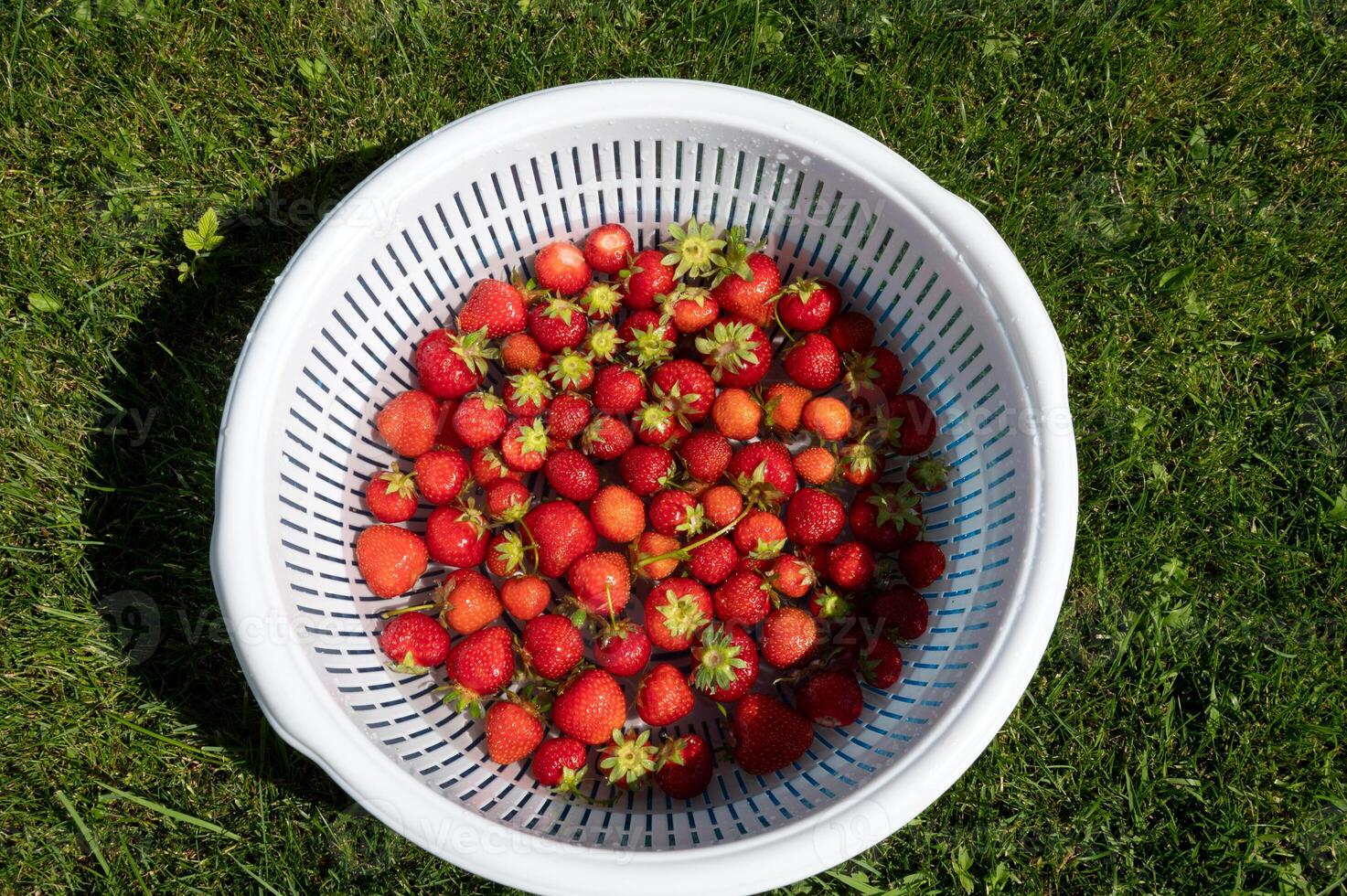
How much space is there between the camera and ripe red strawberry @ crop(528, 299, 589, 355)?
174 cm

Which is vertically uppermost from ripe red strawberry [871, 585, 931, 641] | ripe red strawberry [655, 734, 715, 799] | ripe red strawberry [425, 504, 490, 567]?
ripe red strawberry [425, 504, 490, 567]

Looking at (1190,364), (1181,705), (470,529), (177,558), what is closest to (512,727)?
(470,529)

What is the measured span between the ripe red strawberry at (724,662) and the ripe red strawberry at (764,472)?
26cm

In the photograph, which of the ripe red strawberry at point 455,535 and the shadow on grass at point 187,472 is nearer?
the ripe red strawberry at point 455,535

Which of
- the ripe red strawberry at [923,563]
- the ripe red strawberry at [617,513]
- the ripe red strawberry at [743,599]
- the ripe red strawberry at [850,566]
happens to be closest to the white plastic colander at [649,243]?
the ripe red strawberry at [923,563]

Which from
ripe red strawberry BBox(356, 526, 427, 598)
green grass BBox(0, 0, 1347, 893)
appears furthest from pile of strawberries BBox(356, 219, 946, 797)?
green grass BBox(0, 0, 1347, 893)

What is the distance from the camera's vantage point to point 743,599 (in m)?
1.69

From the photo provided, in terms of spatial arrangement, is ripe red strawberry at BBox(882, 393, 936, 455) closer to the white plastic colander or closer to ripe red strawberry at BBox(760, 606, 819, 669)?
the white plastic colander

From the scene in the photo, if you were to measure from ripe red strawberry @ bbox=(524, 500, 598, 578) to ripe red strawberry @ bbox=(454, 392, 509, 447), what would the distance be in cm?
17

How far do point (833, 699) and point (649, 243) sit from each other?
3.28 ft

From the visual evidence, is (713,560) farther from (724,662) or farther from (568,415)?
(568,415)

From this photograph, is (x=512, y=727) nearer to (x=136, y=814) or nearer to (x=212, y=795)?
(x=212, y=795)

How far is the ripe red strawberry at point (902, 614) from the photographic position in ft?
5.49

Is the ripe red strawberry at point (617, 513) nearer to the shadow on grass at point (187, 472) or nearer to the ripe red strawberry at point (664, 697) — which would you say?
the ripe red strawberry at point (664, 697)
